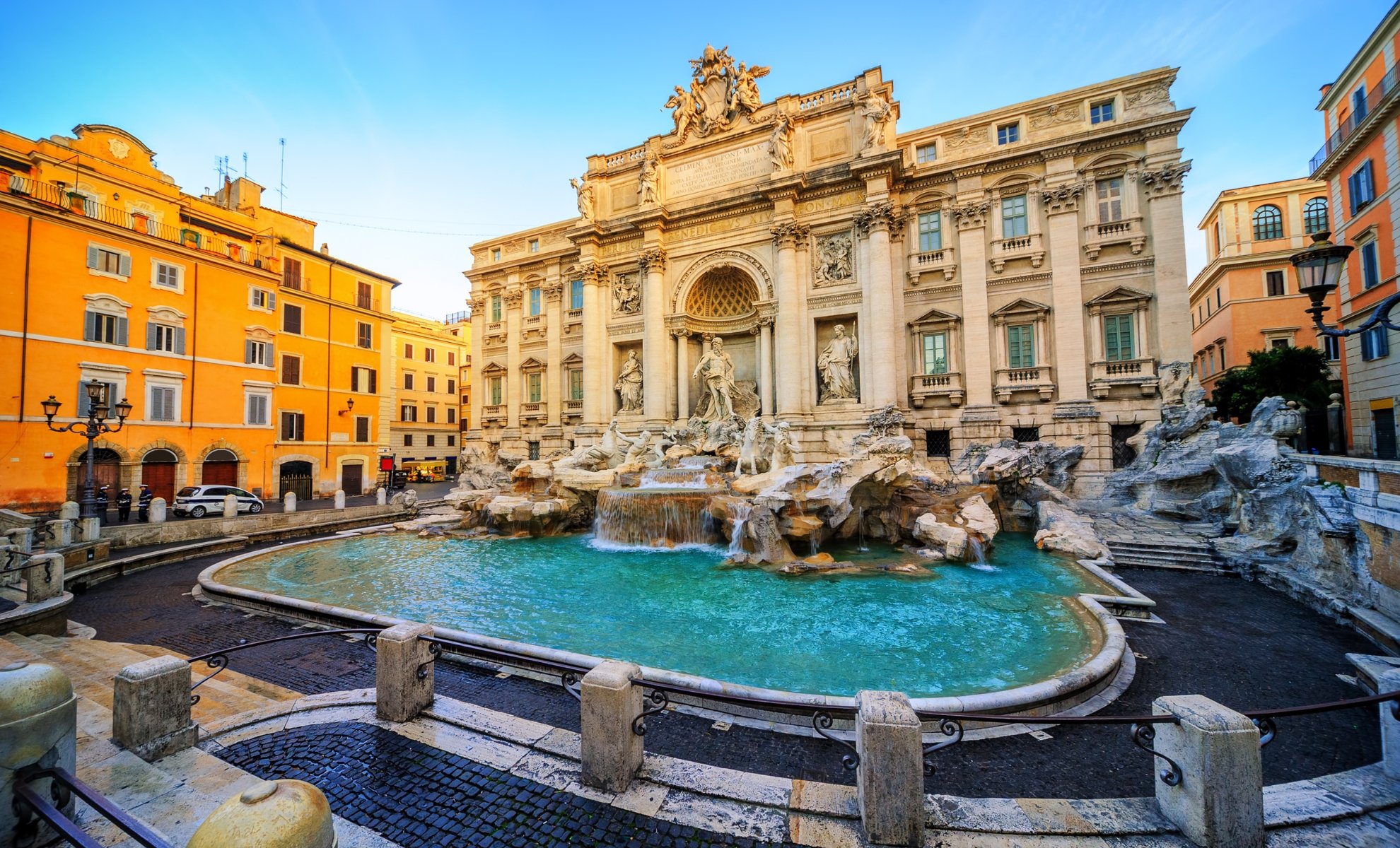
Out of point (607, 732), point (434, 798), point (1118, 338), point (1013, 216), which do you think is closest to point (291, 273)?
point (434, 798)

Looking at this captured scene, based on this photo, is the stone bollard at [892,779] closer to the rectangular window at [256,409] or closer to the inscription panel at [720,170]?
the inscription panel at [720,170]

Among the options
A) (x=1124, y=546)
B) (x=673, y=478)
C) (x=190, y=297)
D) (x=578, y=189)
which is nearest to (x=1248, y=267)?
(x=1124, y=546)

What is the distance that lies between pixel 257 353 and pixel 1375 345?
128ft

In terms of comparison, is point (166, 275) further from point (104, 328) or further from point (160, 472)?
point (160, 472)

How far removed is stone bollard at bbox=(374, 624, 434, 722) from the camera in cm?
395

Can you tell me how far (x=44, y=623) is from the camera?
6.48m

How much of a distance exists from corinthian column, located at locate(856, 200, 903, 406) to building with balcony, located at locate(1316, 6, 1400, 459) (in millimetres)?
11654

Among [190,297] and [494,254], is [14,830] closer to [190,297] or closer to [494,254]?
[190,297]

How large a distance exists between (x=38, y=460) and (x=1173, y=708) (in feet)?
88.8

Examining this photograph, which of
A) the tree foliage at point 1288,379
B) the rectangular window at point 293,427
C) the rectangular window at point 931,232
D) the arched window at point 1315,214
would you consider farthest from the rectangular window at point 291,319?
the arched window at point 1315,214

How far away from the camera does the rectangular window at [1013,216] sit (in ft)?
59.5

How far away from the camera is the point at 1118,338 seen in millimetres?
17078

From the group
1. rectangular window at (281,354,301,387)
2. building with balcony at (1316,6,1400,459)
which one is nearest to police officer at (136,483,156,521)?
rectangular window at (281,354,301,387)

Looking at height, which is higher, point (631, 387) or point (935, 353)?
point (935, 353)
